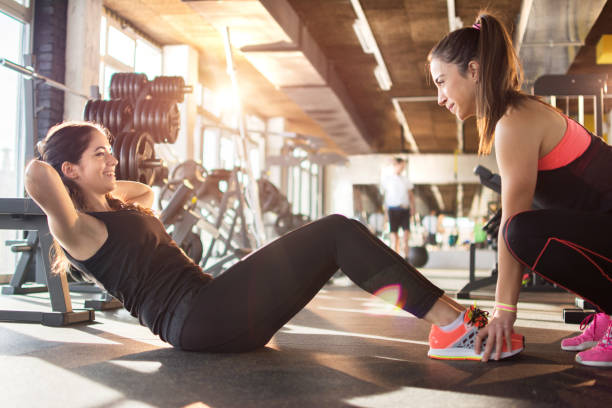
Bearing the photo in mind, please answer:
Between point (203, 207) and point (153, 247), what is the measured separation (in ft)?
14.5

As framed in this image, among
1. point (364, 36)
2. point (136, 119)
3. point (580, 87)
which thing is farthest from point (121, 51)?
point (580, 87)

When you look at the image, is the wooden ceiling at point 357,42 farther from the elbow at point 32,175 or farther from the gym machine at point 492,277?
the elbow at point 32,175

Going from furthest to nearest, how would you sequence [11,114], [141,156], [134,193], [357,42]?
[357,42], [11,114], [141,156], [134,193]

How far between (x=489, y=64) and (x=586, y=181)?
1.37 ft

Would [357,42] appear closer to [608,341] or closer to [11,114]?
[11,114]

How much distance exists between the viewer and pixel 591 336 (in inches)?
74.4

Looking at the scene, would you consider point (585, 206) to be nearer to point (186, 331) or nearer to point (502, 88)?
point (502, 88)

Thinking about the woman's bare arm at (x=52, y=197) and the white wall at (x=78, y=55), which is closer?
the woman's bare arm at (x=52, y=197)

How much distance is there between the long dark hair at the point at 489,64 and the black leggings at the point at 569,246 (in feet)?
0.79

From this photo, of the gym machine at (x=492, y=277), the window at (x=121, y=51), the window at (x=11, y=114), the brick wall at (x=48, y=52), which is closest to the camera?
the gym machine at (x=492, y=277)

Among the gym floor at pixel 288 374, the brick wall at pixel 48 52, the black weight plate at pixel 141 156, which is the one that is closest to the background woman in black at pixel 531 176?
the gym floor at pixel 288 374

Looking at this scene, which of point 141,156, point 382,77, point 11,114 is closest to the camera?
point 141,156

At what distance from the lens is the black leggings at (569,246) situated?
4.95 ft

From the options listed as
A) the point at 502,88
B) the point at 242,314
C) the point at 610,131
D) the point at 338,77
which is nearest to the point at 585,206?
the point at 502,88
